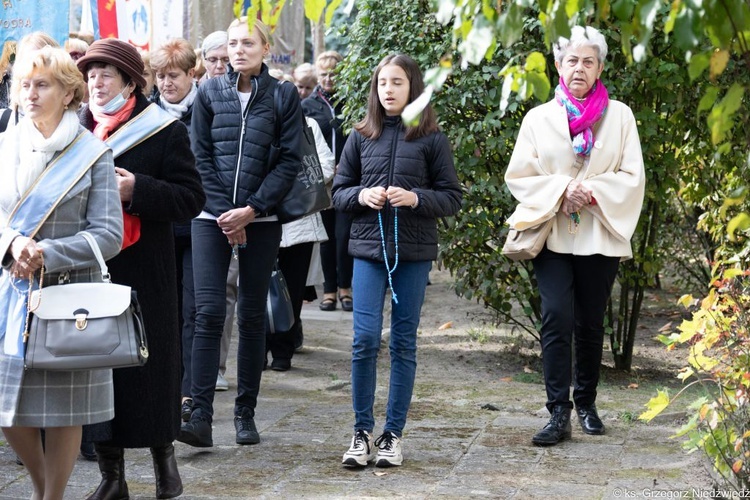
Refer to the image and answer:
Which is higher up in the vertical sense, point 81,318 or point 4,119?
point 4,119

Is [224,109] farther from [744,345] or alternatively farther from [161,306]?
[744,345]

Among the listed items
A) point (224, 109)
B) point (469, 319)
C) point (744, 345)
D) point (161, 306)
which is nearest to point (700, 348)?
point (744, 345)

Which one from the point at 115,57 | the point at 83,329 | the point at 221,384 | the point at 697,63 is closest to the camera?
the point at 697,63

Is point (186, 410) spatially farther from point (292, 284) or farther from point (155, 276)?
Result: point (292, 284)

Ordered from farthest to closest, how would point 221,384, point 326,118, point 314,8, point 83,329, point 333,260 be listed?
point 333,260 < point 326,118 < point 221,384 < point 83,329 < point 314,8

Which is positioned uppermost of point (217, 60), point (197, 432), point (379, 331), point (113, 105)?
point (217, 60)

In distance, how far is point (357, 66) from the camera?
8055 millimetres

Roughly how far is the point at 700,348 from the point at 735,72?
2869mm

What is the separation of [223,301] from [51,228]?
1.68 m

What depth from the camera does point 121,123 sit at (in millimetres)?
4977

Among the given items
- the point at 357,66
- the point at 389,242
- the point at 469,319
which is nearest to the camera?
the point at 389,242

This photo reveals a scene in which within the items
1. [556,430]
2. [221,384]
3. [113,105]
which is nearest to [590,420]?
[556,430]

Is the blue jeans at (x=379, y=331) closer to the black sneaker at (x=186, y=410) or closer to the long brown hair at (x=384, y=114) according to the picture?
the long brown hair at (x=384, y=114)

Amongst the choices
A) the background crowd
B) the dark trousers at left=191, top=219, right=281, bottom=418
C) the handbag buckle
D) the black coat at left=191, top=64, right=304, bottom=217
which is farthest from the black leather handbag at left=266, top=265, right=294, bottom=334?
the handbag buckle
